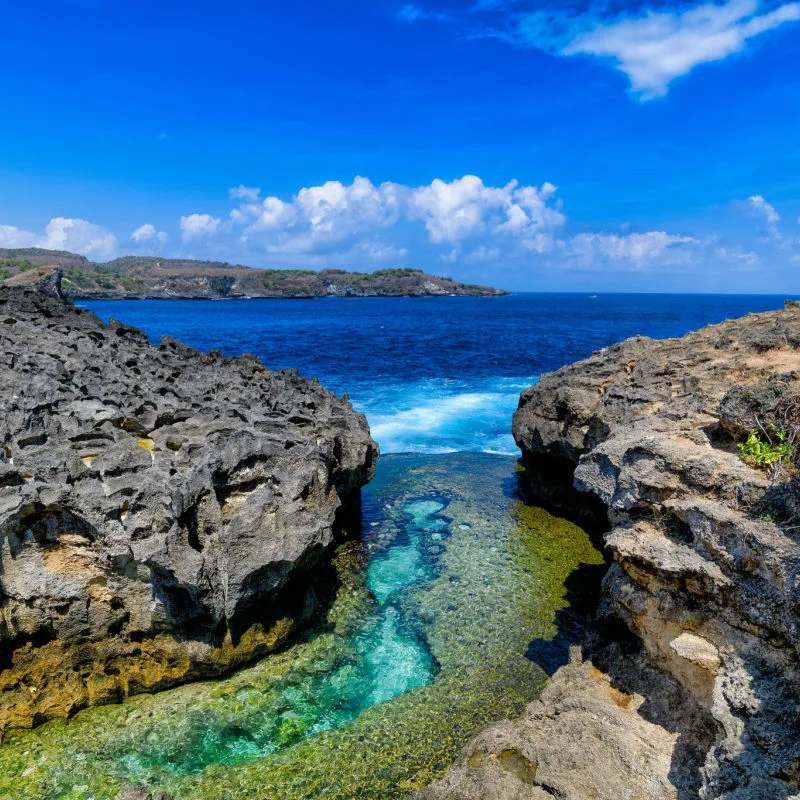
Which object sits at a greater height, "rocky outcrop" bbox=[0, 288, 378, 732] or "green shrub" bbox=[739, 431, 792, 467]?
"green shrub" bbox=[739, 431, 792, 467]

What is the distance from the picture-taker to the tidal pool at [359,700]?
8.14 metres

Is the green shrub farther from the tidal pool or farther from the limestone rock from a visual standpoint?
the tidal pool

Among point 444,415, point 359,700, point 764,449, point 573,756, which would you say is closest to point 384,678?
point 359,700

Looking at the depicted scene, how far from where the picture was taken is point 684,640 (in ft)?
25.0

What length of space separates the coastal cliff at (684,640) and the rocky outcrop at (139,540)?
4621 mm

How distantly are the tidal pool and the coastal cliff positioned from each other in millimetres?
1594

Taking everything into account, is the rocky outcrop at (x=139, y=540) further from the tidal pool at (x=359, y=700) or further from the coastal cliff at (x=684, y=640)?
the coastal cliff at (x=684, y=640)

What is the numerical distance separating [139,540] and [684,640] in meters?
8.21

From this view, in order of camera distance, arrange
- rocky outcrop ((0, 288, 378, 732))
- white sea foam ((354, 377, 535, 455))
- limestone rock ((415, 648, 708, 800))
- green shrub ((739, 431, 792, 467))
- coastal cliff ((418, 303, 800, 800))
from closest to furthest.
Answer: coastal cliff ((418, 303, 800, 800)) → limestone rock ((415, 648, 708, 800)) → green shrub ((739, 431, 792, 467)) → rocky outcrop ((0, 288, 378, 732)) → white sea foam ((354, 377, 535, 455))

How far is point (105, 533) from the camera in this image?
9227 millimetres

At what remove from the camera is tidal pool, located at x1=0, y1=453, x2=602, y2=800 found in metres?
8.14

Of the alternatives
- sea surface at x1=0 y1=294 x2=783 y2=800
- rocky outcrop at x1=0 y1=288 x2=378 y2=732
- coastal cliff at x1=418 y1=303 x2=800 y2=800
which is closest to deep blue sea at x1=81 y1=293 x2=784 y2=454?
sea surface at x1=0 y1=294 x2=783 y2=800

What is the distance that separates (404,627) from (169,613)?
4.74m

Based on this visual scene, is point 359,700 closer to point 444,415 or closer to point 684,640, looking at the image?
point 684,640
